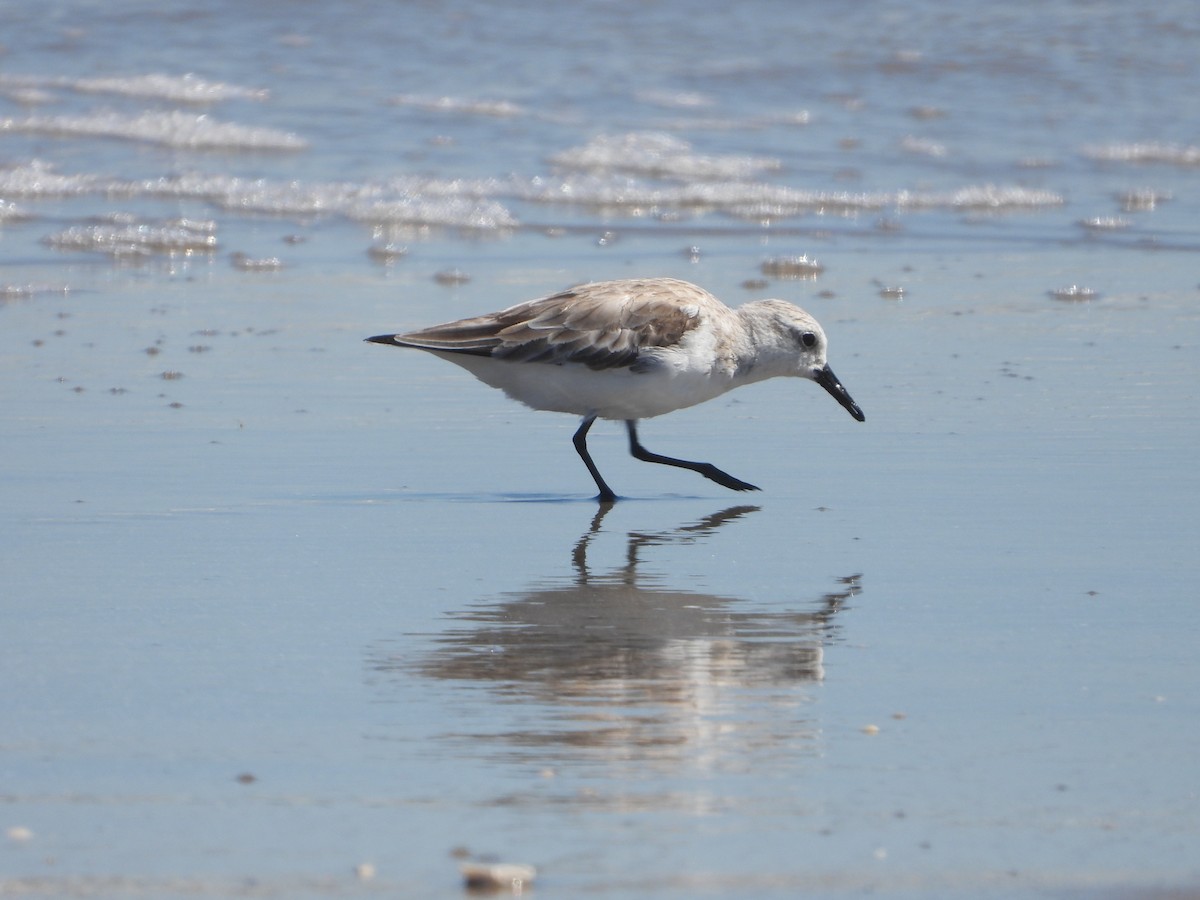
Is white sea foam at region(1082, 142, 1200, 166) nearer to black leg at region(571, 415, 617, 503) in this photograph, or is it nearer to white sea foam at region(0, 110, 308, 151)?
white sea foam at region(0, 110, 308, 151)

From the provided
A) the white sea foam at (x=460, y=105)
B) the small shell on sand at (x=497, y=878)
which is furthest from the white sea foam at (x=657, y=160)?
the small shell on sand at (x=497, y=878)

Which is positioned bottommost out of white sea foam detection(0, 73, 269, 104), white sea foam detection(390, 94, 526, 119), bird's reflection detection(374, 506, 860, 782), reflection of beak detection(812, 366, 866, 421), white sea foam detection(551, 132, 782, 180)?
bird's reflection detection(374, 506, 860, 782)

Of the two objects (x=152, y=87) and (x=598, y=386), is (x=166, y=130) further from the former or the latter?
(x=598, y=386)

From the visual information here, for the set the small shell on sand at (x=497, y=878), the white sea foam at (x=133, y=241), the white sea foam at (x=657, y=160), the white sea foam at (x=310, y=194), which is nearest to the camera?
the small shell on sand at (x=497, y=878)

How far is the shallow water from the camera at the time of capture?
2895 millimetres

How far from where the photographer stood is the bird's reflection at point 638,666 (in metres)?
3.28

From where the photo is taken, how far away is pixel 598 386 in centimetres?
568

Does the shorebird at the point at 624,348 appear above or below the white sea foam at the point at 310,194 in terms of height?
below

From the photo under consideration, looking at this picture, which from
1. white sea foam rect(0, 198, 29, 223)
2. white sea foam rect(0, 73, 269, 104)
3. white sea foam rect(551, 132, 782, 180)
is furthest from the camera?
white sea foam rect(0, 73, 269, 104)

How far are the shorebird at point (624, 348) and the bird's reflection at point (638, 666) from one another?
3.44 ft

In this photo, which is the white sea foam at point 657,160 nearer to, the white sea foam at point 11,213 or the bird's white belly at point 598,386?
the white sea foam at point 11,213

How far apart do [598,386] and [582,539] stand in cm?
80

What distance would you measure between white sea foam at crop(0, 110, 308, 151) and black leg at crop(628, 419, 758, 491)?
7.70 m

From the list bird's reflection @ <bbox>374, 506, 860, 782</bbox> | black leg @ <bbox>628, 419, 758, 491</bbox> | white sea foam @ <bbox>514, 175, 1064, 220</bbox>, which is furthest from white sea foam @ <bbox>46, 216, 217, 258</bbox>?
bird's reflection @ <bbox>374, 506, 860, 782</bbox>
